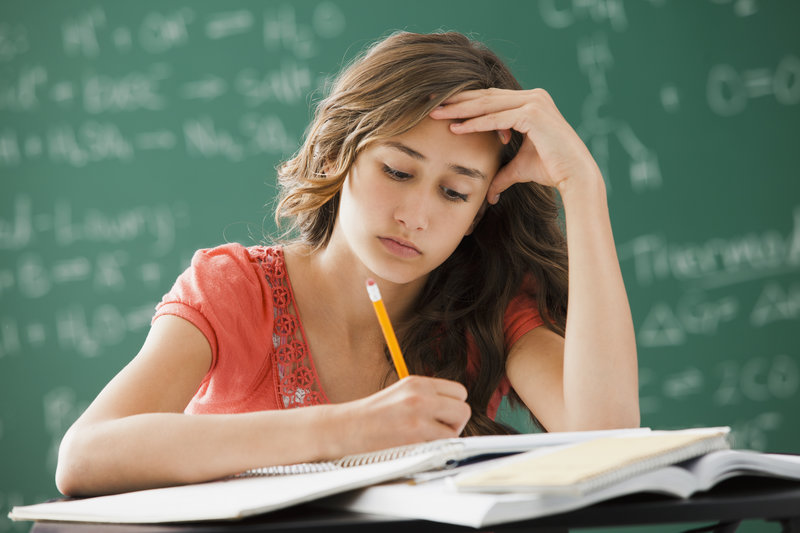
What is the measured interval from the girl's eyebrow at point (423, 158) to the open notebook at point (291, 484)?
0.51 meters

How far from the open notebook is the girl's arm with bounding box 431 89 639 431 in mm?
295

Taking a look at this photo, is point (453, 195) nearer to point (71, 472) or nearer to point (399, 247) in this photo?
point (399, 247)

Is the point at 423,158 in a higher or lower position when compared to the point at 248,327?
higher

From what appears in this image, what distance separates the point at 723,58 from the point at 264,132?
1.47m

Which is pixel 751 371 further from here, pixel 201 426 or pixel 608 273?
pixel 201 426

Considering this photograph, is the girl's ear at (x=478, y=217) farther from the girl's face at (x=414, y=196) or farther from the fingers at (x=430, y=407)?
the fingers at (x=430, y=407)

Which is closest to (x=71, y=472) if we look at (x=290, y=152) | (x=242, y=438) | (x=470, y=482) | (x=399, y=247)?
(x=242, y=438)

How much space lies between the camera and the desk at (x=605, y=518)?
47cm

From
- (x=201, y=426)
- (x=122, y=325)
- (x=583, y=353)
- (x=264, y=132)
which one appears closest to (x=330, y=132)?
(x=583, y=353)

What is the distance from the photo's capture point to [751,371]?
92.4 inches

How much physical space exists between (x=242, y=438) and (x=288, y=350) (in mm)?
530

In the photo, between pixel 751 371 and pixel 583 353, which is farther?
pixel 751 371

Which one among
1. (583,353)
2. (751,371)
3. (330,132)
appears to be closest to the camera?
(583,353)

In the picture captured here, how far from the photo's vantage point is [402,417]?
692 mm
